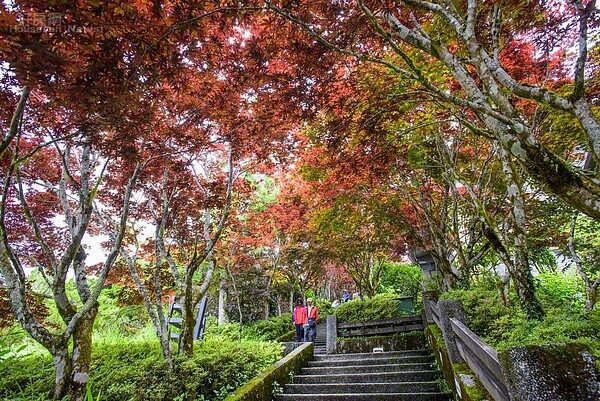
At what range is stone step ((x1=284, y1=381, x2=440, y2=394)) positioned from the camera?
550 centimetres

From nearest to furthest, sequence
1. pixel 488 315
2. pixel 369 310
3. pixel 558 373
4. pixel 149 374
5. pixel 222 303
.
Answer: pixel 558 373
pixel 149 374
pixel 488 315
pixel 369 310
pixel 222 303

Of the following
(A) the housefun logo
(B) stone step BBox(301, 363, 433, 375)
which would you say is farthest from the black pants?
(A) the housefun logo

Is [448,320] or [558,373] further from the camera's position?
[448,320]

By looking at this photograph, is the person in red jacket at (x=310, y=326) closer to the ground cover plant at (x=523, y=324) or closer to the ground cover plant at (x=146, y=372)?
the ground cover plant at (x=146, y=372)

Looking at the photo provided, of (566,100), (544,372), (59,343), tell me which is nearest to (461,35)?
(566,100)

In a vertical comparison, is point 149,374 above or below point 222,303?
below

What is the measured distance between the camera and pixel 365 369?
7.11m

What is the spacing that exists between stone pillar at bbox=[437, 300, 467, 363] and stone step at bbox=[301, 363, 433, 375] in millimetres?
2573

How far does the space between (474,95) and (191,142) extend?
17.0 ft

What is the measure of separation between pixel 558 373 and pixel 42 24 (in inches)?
171

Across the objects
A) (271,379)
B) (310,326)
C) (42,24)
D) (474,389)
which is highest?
(42,24)

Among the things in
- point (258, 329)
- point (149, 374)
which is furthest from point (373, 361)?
point (258, 329)

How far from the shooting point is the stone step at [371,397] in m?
4.98

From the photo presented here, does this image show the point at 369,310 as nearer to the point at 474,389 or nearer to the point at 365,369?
the point at 365,369
